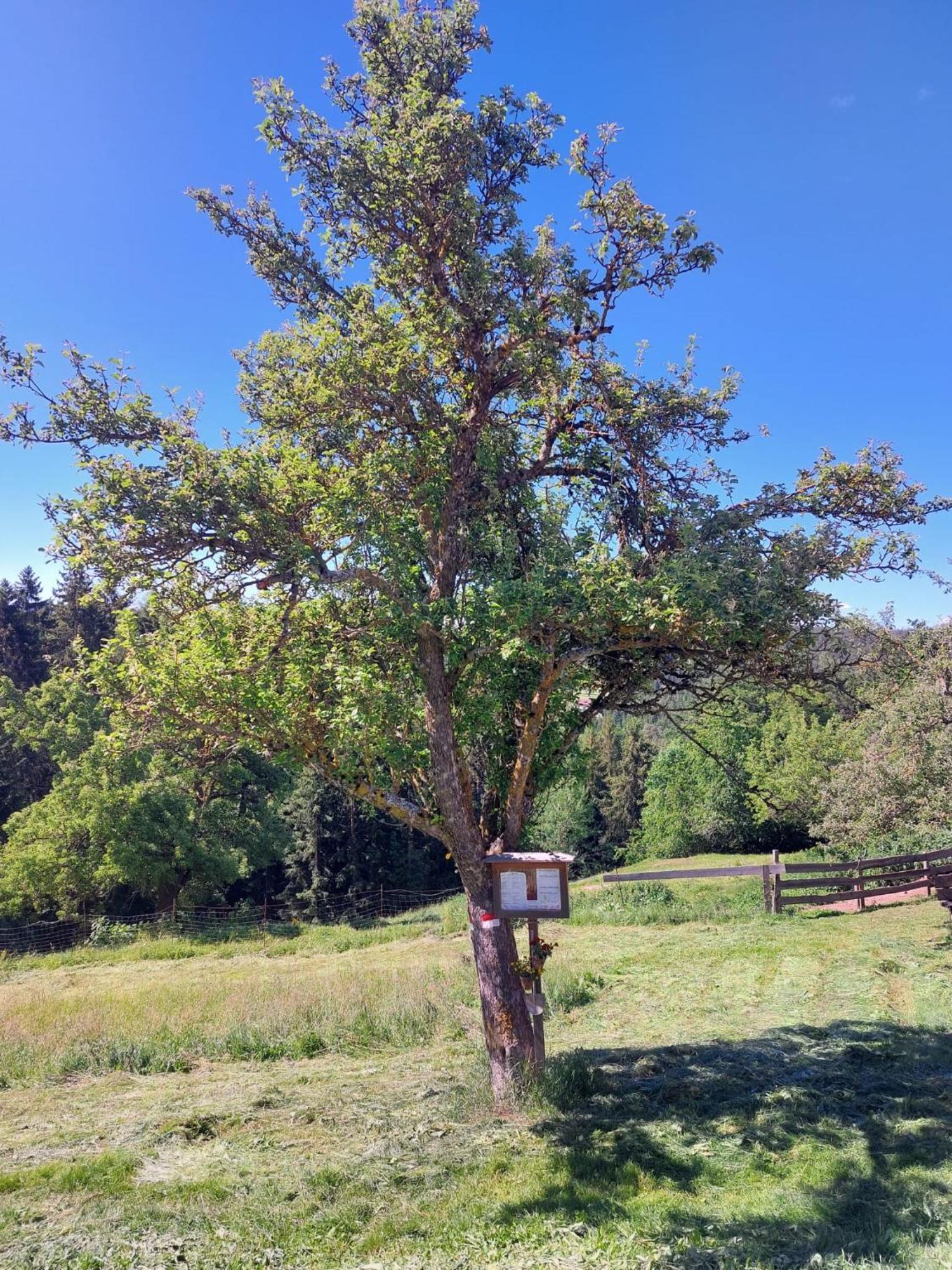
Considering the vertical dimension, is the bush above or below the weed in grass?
below

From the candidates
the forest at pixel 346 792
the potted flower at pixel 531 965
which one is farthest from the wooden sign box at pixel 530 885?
the forest at pixel 346 792

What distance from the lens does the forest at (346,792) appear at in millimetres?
8914

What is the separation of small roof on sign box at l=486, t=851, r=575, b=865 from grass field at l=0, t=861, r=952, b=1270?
80.8 inches

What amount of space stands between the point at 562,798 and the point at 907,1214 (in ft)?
136

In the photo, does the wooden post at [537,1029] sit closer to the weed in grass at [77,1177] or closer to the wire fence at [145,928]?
the weed in grass at [77,1177]

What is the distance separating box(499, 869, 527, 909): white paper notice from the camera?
7.10m

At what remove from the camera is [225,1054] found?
1023 centimetres

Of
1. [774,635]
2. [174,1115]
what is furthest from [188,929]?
[774,635]

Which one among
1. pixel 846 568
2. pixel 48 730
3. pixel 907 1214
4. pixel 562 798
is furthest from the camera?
pixel 562 798

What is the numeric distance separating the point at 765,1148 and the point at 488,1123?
2269 millimetres

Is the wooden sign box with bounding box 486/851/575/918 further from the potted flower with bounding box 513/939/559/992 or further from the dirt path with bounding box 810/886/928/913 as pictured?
the dirt path with bounding box 810/886/928/913

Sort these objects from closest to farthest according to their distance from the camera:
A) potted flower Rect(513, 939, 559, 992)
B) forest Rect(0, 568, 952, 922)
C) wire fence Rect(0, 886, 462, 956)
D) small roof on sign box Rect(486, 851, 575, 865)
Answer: small roof on sign box Rect(486, 851, 575, 865) < potted flower Rect(513, 939, 559, 992) < forest Rect(0, 568, 952, 922) < wire fence Rect(0, 886, 462, 956)

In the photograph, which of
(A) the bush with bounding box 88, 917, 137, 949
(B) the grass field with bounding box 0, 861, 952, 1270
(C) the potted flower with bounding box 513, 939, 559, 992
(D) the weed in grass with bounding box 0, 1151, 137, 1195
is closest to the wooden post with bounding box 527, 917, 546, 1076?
(C) the potted flower with bounding box 513, 939, 559, 992

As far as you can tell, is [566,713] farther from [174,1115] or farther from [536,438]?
[174,1115]
